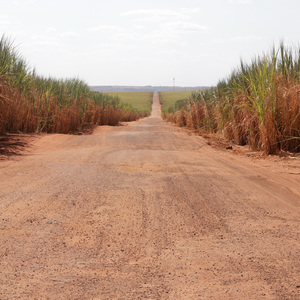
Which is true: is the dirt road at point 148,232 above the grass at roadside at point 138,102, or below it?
below

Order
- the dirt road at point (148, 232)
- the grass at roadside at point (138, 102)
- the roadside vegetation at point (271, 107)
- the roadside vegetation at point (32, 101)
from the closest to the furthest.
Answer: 1. the dirt road at point (148, 232)
2. the roadside vegetation at point (271, 107)
3. the roadside vegetation at point (32, 101)
4. the grass at roadside at point (138, 102)

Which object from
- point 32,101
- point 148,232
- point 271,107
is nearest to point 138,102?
point 32,101

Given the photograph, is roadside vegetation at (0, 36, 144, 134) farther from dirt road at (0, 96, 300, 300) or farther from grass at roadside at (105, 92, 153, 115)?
grass at roadside at (105, 92, 153, 115)

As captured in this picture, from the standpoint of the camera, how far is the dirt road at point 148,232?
6.93ft

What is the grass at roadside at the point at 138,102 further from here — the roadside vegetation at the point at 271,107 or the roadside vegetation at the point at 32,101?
the roadside vegetation at the point at 271,107

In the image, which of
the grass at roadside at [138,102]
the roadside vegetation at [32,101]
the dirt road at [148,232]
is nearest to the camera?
the dirt road at [148,232]

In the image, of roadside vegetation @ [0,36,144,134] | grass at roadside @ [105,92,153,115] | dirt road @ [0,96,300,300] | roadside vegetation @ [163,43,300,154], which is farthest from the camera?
grass at roadside @ [105,92,153,115]

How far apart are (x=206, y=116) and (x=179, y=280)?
430 inches

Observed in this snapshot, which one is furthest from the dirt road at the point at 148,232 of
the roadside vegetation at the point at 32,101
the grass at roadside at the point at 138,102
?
the grass at roadside at the point at 138,102

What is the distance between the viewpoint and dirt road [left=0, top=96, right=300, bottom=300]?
211cm

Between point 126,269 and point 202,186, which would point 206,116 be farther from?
point 126,269

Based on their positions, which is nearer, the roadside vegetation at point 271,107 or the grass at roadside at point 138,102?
the roadside vegetation at point 271,107

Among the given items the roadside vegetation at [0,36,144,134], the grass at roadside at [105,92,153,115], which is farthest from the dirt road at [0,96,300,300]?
the grass at roadside at [105,92,153,115]

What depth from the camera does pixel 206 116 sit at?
42.0 ft
